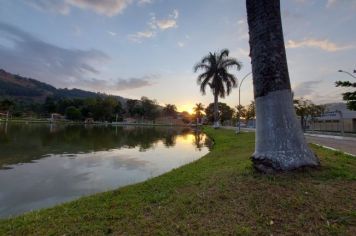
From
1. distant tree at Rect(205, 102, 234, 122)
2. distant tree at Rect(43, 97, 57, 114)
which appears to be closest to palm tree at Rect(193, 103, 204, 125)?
distant tree at Rect(205, 102, 234, 122)

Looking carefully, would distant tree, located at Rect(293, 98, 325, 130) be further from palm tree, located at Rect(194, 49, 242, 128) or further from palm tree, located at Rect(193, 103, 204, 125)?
palm tree, located at Rect(193, 103, 204, 125)

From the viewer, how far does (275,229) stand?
456cm

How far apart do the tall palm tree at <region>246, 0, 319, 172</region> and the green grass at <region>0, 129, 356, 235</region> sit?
1.28 ft

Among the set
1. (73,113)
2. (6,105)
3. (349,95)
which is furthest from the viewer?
(73,113)

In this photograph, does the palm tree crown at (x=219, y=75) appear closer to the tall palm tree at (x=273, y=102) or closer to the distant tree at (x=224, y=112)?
the tall palm tree at (x=273, y=102)

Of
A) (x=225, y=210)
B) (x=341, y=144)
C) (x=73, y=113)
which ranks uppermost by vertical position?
(x=73, y=113)

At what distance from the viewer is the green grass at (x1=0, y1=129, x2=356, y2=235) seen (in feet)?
15.4

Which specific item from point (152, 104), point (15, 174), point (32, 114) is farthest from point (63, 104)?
point (15, 174)

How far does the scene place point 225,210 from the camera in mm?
5387

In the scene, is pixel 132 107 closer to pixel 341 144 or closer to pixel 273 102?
pixel 341 144

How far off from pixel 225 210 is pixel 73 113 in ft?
388

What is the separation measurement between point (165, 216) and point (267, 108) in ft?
11.8

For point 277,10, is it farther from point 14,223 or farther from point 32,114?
point 32,114

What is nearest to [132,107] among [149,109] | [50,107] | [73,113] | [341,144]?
[149,109]
